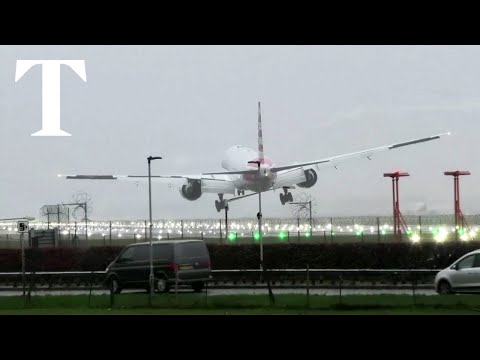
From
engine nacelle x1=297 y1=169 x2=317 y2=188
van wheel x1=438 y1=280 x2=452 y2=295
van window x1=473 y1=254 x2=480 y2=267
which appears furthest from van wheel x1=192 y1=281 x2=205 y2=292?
engine nacelle x1=297 y1=169 x2=317 y2=188

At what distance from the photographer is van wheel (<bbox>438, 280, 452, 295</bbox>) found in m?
28.5

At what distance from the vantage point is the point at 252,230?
48375mm

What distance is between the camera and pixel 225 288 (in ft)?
114

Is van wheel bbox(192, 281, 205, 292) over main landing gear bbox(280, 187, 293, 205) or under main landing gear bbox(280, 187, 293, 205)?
under

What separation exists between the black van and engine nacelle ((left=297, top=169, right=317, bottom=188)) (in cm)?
2541

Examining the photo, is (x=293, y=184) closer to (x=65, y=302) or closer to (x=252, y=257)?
(x=252, y=257)

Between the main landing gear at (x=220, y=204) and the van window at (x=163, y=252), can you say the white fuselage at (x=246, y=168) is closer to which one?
the main landing gear at (x=220, y=204)

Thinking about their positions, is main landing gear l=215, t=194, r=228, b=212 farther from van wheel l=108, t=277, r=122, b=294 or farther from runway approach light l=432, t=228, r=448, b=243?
van wheel l=108, t=277, r=122, b=294

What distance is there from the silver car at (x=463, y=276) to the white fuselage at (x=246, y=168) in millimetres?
24715

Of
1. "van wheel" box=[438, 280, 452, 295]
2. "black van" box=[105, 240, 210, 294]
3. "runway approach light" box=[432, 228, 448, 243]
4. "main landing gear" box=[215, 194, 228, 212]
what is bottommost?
"van wheel" box=[438, 280, 452, 295]

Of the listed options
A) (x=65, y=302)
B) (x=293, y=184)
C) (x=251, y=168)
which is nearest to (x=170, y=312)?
(x=65, y=302)

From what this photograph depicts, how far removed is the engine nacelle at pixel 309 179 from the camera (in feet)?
191

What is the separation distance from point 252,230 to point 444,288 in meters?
20.4
